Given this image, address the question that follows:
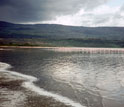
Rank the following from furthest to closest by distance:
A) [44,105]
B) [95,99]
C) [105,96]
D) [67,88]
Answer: [67,88] → [105,96] → [95,99] → [44,105]

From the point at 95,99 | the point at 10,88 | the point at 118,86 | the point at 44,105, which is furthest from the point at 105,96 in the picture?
the point at 10,88

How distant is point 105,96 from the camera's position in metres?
21.3

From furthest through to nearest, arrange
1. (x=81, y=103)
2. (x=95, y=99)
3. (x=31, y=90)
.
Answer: (x=31, y=90), (x=95, y=99), (x=81, y=103)

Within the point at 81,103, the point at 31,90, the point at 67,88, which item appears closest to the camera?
the point at 81,103

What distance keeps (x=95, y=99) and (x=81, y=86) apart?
244 inches

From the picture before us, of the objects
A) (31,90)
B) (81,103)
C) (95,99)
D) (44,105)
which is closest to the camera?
(44,105)

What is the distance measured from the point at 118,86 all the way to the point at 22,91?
41.7 ft

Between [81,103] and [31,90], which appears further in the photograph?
[31,90]

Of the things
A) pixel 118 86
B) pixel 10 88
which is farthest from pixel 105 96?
pixel 10 88

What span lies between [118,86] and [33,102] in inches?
513

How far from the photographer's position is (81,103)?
18.5 meters

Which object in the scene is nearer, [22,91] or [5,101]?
[5,101]

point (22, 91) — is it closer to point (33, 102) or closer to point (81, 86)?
point (33, 102)

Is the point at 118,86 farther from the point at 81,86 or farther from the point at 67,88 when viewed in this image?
the point at 67,88
